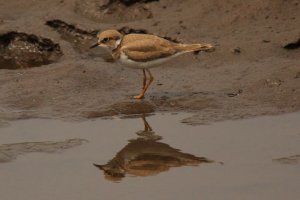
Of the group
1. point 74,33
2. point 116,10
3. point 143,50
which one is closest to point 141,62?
point 143,50

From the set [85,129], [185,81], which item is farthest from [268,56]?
[85,129]

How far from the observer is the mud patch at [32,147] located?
762 cm

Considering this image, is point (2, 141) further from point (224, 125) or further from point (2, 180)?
point (224, 125)

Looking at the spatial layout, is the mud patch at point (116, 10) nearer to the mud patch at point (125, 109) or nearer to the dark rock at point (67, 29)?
the dark rock at point (67, 29)

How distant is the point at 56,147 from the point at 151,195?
161 cm

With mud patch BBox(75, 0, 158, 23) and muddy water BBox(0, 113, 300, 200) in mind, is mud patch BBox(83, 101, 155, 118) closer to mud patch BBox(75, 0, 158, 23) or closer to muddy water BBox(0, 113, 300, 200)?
muddy water BBox(0, 113, 300, 200)

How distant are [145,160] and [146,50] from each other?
2089mm

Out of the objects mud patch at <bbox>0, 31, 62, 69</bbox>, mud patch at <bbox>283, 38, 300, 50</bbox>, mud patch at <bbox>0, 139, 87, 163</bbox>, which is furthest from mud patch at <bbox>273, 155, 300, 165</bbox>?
mud patch at <bbox>0, 31, 62, 69</bbox>

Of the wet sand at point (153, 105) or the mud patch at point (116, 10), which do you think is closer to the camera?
the wet sand at point (153, 105)

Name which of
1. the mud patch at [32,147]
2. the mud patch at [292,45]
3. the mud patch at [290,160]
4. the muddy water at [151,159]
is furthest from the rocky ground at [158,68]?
the mud patch at [290,160]

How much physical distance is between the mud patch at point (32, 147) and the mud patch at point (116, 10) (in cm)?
411

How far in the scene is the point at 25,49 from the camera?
11.0 meters

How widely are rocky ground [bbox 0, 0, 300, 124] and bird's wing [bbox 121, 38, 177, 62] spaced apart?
1.62 ft

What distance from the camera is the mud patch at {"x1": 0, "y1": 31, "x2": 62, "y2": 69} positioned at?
1082 cm
